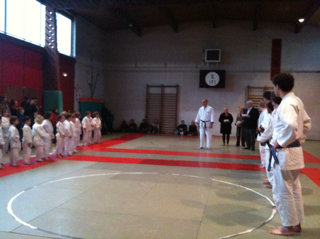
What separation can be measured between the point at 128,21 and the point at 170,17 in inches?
78.0

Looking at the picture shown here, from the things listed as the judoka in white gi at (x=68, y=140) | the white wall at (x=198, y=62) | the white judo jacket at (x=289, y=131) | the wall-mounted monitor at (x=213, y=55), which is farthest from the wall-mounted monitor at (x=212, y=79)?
the white judo jacket at (x=289, y=131)

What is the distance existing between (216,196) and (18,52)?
27.4ft

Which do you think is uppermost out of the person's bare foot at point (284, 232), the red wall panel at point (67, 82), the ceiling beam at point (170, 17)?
the ceiling beam at point (170, 17)

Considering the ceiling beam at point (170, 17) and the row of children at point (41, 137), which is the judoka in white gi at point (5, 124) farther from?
the ceiling beam at point (170, 17)

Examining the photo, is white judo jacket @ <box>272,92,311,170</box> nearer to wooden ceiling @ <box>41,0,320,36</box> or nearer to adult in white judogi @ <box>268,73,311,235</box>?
adult in white judogi @ <box>268,73,311,235</box>

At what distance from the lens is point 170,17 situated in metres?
13.7

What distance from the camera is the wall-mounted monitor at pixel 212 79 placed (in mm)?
14758

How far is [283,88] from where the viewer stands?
121 inches

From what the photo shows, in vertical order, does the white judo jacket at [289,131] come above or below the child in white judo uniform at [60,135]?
above

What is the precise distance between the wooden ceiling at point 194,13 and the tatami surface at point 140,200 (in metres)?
6.84

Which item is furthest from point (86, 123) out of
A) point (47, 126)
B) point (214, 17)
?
point (214, 17)

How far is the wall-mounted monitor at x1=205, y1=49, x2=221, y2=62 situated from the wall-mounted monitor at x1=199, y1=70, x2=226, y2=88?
60cm

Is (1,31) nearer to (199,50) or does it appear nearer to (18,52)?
(18,52)

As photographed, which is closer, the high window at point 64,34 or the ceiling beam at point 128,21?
the high window at point 64,34
